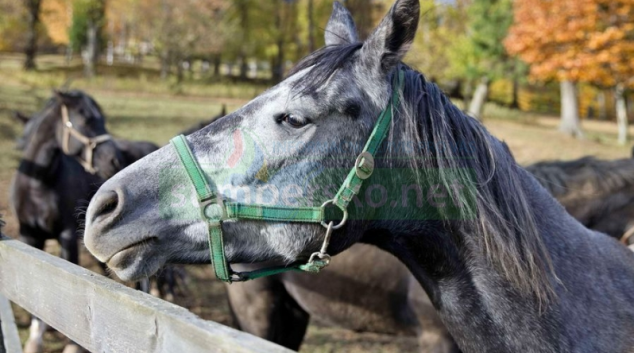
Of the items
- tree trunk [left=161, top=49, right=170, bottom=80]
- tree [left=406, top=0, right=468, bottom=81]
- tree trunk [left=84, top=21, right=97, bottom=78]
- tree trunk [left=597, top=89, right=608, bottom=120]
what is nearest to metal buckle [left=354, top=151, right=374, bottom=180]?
tree [left=406, top=0, right=468, bottom=81]

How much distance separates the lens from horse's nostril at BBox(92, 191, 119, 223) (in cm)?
168

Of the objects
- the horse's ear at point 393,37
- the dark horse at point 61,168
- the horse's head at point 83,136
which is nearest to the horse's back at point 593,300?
the horse's ear at point 393,37

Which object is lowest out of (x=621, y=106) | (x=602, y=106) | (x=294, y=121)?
(x=602, y=106)

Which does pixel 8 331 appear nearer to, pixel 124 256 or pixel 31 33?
pixel 124 256

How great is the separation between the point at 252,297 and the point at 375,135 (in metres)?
2.27

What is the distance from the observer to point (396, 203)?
1.86 m

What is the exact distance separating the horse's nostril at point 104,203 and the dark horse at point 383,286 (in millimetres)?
1884

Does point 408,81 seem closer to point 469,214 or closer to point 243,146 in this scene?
point 469,214

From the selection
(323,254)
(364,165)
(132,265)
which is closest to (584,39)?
(364,165)

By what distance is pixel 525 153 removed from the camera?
16.6 m

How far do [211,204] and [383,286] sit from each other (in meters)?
2.02

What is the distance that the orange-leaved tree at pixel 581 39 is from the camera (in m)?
17.8

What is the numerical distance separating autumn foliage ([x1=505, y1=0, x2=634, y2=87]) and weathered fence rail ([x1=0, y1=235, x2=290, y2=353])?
19.0m

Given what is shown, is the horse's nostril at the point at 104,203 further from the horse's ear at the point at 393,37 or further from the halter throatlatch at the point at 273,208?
the horse's ear at the point at 393,37
